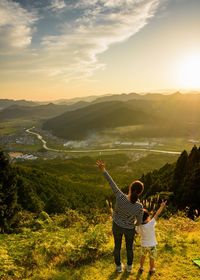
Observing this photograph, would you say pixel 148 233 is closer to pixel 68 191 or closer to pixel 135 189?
pixel 135 189

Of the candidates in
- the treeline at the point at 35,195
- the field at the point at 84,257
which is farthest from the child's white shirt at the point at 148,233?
the treeline at the point at 35,195

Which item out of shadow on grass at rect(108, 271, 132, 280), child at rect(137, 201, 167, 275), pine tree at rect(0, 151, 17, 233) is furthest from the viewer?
pine tree at rect(0, 151, 17, 233)

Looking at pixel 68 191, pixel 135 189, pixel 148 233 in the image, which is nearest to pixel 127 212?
pixel 135 189

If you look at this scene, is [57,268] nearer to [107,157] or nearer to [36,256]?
[36,256]

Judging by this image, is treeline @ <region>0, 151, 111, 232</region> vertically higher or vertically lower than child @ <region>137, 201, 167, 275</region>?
lower

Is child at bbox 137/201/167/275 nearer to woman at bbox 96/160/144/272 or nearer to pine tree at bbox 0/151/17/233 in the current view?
woman at bbox 96/160/144/272

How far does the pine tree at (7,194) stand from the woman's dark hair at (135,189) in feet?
94.2

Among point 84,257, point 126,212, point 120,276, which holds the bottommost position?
point 120,276

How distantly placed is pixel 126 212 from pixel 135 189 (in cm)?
84

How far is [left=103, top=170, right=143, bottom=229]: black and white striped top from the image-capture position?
32.0 feet

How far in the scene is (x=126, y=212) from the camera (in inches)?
386

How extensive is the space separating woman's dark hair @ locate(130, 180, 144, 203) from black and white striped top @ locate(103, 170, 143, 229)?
8.1 inches

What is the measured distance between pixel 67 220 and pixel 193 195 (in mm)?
17691

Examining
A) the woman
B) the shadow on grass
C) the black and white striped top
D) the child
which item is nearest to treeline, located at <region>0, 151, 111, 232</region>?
the shadow on grass
